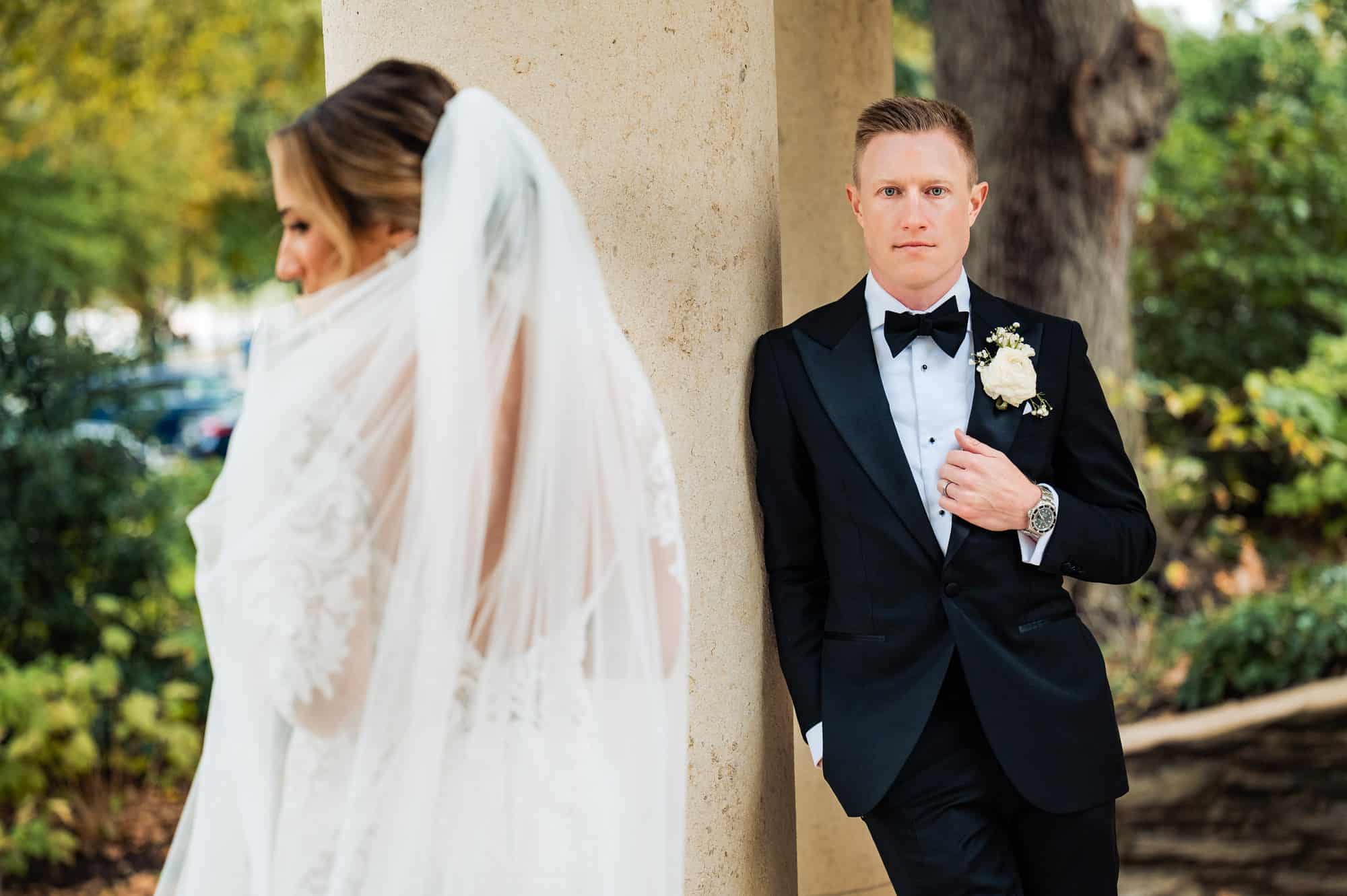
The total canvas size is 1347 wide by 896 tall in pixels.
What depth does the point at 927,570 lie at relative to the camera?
2.68 m

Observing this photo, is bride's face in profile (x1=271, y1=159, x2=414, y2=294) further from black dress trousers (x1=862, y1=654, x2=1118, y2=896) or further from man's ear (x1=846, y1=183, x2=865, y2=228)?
black dress trousers (x1=862, y1=654, x2=1118, y2=896)

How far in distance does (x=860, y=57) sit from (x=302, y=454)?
2509mm

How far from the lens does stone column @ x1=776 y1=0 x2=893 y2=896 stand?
12.6ft

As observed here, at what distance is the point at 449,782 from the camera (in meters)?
1.97

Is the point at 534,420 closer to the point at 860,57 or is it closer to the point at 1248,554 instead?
the point at 860,57

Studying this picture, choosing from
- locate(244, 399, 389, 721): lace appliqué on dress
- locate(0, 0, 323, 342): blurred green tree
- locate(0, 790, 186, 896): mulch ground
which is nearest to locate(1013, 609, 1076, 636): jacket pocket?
locate(244, 399, 389, 721): lace appliqué on dress

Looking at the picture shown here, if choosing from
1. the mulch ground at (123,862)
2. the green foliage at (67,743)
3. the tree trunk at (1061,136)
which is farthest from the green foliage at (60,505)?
the tree trunk at (1061,136)

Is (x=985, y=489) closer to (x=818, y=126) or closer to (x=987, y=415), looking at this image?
(x=987, y=415)

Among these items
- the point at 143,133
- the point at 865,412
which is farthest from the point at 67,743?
the point at 143,133

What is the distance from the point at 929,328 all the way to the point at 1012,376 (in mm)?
202

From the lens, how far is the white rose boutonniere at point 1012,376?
2.66 metres

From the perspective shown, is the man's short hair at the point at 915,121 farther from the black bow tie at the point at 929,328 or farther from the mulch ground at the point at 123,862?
the mulch ground at the point at 123,862

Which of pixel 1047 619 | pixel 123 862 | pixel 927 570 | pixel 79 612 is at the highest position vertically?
pixel 927 570

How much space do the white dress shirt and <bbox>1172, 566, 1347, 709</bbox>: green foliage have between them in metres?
4.03
